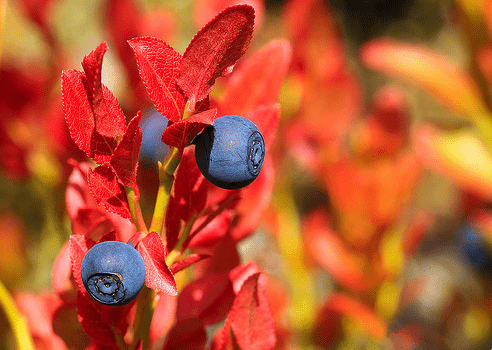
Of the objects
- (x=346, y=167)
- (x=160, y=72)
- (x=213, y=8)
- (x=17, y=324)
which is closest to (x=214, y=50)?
(x=160, y=72)

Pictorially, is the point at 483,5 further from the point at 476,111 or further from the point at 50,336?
the point at 50,336

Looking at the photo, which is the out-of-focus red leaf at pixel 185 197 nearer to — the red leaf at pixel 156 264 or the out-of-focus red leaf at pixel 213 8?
the red leaf at pixel 156 264

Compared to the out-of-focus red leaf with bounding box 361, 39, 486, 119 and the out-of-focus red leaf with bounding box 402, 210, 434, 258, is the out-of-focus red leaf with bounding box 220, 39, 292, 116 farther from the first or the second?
the out-of-focus red leaf with bounding box 402, 210, 434, 258

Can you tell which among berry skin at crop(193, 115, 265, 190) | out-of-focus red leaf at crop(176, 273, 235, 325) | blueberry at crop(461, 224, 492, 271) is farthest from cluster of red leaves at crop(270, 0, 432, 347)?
berry skin at crop(193, 115, 265, 190)

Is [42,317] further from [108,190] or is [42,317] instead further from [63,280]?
[108,190]

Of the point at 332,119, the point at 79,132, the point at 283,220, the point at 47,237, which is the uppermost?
the point at 79,132

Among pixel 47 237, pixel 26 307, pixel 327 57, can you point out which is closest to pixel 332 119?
pixel 327 57
